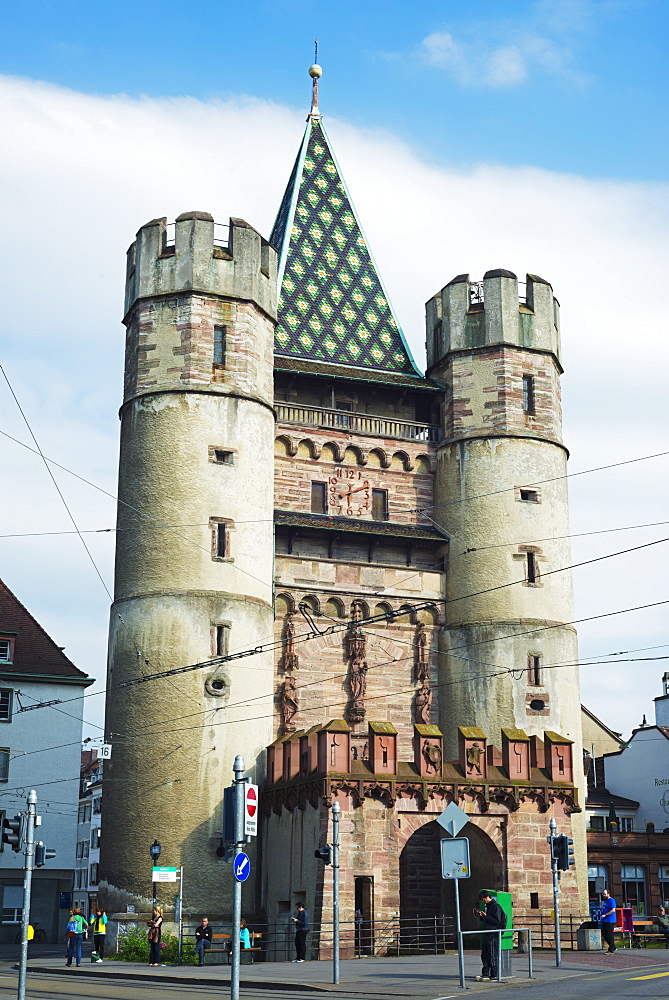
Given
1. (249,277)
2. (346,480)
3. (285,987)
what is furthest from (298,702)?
(285,987)

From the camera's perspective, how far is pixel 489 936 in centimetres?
2252

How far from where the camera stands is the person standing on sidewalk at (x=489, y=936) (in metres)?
22.2

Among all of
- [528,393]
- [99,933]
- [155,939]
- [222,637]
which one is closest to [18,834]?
[155,939]

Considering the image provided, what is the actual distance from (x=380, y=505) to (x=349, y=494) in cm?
122

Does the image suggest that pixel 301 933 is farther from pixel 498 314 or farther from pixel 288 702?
pixel 498 314

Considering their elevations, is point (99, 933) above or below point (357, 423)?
below

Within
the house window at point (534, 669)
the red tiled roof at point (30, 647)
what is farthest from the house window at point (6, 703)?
the house window at point (534, 669)

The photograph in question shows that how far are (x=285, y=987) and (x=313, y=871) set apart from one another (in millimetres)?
10764

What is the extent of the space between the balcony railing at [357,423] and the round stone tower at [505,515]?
0.85 m

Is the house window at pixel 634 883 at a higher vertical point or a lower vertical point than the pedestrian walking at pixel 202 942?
higher

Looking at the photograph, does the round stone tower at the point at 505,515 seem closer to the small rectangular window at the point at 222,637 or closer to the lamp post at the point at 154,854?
the small rectangular window at the point at 222,637

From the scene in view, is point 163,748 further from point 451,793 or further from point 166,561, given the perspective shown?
point 451,793

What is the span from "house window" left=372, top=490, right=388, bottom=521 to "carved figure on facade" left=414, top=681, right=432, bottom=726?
5919mm

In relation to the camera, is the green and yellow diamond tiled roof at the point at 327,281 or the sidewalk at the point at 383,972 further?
the green and yellow diamond tiled roof at the point at 327,281
